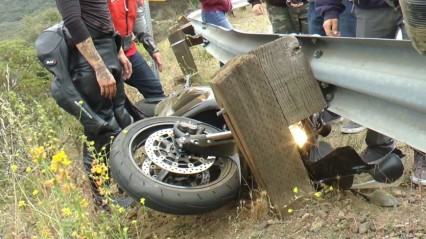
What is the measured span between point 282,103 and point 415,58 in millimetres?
808

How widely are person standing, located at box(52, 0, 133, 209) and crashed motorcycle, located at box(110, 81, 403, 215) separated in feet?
1.65

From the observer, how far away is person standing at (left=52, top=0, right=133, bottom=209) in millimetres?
3576

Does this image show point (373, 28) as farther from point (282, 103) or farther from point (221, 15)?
point (221, 15)

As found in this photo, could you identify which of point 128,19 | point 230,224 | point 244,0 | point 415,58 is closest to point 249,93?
point 230,224

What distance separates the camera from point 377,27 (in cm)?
343

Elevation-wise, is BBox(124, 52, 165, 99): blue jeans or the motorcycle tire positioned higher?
the motorcycle tire

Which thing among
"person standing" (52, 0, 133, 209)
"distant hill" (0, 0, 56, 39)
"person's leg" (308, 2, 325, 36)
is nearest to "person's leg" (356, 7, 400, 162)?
"person's leg" (308, 2, 325, 36)

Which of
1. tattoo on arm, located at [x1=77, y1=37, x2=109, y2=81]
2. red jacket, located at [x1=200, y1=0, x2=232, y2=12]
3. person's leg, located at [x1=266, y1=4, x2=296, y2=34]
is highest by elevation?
Answer: tattoo on arm, located at [x1=77, y1=37, x2=109, y2=81]

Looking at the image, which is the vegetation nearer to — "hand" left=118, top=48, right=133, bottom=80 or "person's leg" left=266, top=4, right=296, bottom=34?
"hand" left=118, top=48, right=133, bottom=80

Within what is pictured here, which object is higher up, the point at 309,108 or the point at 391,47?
the point at 391,47

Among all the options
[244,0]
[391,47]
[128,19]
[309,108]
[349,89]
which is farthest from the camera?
[244,0]

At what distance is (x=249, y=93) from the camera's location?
2570mm

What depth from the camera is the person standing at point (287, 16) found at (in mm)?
5327

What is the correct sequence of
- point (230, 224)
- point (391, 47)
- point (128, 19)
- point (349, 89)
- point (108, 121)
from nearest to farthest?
point (391, 47) → point (349, 89) → point (230, 224) → point (108, 121) → point (128, 19)
